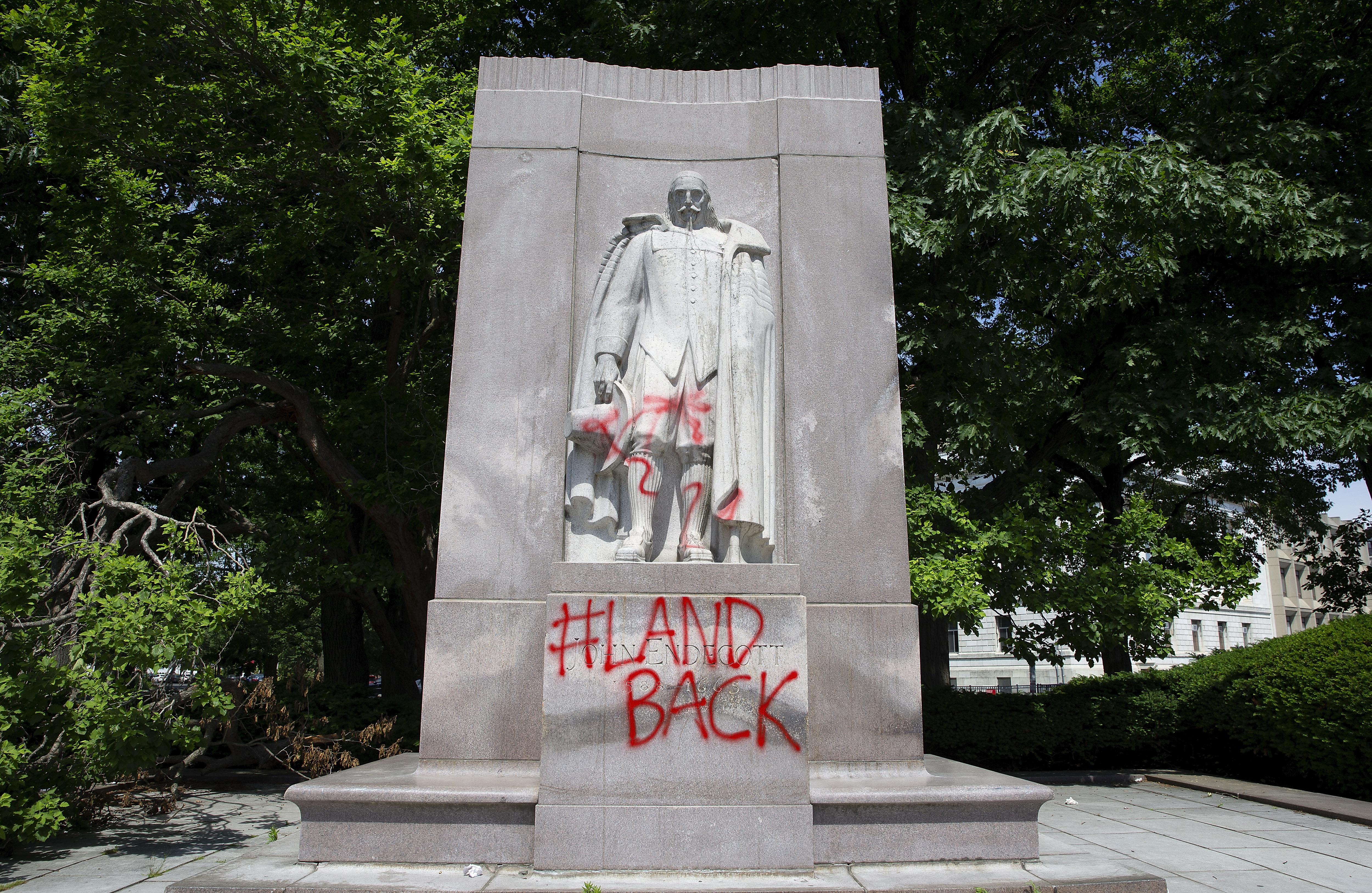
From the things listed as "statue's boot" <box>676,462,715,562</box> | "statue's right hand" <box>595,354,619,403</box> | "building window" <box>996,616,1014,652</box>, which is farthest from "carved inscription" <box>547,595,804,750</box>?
"building window" <box>996,616,1014,652</box>

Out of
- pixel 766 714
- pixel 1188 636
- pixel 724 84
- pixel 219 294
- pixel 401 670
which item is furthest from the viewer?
pixel 1188 636

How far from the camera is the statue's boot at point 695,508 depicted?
246 inches

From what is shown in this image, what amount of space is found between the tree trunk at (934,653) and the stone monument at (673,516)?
10.3 metres

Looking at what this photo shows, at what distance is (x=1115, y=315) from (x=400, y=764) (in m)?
13.2

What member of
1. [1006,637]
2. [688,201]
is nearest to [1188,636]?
[1006,637]

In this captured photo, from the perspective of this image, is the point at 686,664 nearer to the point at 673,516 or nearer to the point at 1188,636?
the point at 673,516

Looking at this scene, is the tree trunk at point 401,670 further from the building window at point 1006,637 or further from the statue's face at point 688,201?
the statue's face at point 688,201

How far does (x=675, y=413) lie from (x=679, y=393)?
15 cm

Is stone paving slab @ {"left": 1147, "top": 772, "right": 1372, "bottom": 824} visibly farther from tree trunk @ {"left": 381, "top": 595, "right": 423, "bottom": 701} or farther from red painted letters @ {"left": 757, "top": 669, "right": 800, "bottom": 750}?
tree trunk @ {"left": 381, "top": 595, "right": 423, "bottom": 701}

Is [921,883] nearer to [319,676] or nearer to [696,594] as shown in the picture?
[696,594]

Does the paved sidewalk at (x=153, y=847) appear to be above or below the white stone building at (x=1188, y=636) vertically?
below

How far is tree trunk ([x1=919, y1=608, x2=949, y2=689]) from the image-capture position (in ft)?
53.7

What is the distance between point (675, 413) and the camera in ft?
21.1

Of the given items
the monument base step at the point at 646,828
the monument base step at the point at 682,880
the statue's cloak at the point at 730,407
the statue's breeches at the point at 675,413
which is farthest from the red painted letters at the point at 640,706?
the statue's breeches at the point at 675,413
